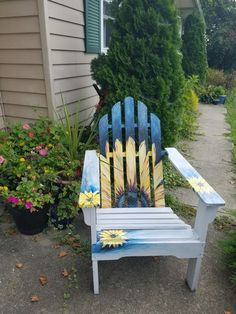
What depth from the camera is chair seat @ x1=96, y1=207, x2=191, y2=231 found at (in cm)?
162

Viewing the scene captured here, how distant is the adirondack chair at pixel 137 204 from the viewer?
1436mm

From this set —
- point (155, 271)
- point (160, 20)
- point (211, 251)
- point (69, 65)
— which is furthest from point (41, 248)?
point (160, 20)

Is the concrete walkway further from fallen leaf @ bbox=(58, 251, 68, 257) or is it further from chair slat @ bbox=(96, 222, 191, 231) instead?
fallen leaf @ bbox=(58, 251, 68, 257)

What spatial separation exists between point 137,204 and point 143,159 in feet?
1.21

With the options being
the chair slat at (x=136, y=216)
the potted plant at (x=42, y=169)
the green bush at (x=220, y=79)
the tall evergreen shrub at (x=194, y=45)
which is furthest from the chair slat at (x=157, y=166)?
the green bush at (x=220, y=79)

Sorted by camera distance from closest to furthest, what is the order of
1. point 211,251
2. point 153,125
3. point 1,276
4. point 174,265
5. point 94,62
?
1. point 1,276
2. point 174,265
3. point 211,251
4. point 153,125
5. point 94,62

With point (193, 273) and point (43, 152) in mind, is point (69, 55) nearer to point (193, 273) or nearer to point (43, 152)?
point (43, 152)

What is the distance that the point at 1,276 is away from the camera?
5.63 ft

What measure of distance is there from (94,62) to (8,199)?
172cm

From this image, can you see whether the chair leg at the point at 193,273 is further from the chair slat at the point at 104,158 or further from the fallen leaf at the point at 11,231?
the fallen leaf at the point at 11,231

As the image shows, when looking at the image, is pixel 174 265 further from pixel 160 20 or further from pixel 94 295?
pixel 160 20

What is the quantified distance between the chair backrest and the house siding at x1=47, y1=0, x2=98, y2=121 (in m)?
0.68

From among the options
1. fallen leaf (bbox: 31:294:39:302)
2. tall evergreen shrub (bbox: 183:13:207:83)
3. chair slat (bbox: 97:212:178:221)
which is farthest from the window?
tall evergreen shrub (bbox: 183:13:207:83)

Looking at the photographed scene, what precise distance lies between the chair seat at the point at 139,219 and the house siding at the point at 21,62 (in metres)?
1.39
